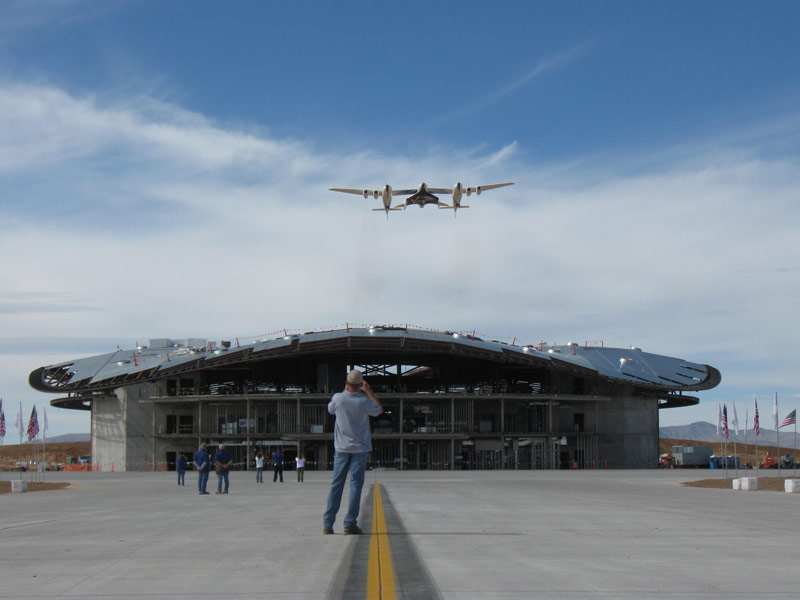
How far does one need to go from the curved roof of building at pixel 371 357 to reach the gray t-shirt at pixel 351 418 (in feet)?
235

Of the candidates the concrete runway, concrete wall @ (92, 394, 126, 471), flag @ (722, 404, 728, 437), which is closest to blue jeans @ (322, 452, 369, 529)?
the concrete runway

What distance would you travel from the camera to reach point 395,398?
84125 millimetres

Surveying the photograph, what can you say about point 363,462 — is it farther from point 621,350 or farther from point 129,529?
point 621,350

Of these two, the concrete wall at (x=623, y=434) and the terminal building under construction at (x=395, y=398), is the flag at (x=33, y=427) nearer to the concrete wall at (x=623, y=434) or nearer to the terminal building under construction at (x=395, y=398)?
the terminal building under construction at (x=395, y=398)

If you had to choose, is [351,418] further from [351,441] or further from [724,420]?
[724,420]

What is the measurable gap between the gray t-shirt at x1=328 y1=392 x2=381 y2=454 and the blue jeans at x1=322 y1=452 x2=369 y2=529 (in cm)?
15

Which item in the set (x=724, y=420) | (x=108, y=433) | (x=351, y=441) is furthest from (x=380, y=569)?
(x=108, y=433)

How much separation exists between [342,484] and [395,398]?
72591 millimetres

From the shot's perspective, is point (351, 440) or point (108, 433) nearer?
point (351, 440)

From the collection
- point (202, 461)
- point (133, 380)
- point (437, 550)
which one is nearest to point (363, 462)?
point (437, 550)

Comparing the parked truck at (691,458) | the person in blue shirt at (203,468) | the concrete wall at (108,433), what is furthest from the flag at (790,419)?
the concrete wall at (108,433)

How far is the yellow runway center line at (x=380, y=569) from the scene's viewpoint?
281 inches

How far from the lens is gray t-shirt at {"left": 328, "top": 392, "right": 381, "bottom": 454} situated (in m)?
11.7

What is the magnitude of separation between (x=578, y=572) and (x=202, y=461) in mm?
23251
